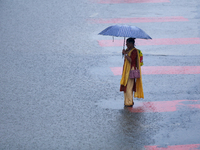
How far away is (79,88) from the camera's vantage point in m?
8.74

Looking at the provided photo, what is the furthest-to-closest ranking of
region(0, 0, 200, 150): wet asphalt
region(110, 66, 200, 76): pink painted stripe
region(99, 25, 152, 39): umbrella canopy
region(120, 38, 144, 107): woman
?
1. region(110, 66, 200, 76): pink painted stripe
2. region(120, 38, 144, 107): woman
3. region(99, 25, 152, 39): umbrella canopy
4. region(0, 0, 200, 150): wet asphalt

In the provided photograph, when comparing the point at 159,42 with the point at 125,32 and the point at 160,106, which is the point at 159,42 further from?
the point at 125,32

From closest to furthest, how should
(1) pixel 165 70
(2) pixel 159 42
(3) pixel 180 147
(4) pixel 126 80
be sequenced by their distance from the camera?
(3) pixel 180 147, (4) pixel 126 80, (1) pixel 165 70, (2) pixel 159 42

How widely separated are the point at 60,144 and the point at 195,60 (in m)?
5.99

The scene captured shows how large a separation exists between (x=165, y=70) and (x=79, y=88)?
8.73 ft

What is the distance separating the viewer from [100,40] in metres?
12.6

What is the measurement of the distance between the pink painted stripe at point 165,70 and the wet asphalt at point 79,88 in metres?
0.26

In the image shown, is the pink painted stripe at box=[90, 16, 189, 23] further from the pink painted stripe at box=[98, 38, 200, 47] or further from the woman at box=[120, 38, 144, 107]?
the woman at box=[120, 38, 144, 107]

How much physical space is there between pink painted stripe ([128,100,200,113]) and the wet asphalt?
137 mm

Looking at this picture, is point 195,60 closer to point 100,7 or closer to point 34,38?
point 34,38

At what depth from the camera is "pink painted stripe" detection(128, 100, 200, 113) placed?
7656mm

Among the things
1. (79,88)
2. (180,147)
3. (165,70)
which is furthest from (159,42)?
(180,147)

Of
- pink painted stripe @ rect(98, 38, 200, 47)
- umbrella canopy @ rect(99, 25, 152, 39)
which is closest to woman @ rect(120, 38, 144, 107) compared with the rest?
umbrella canopy @ rect(99, 25, 152, 39)

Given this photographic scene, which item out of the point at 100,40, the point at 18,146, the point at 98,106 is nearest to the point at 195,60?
the point at 100,40
